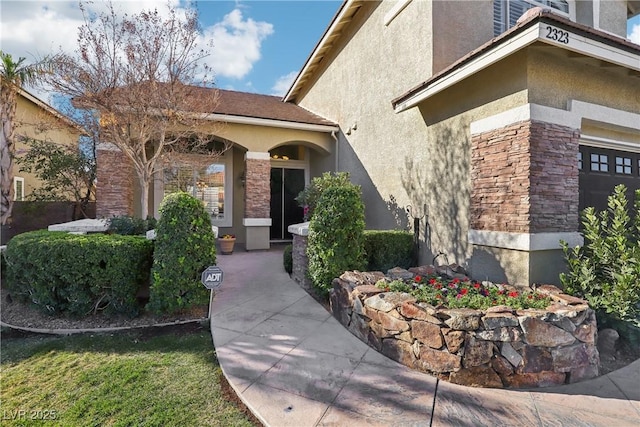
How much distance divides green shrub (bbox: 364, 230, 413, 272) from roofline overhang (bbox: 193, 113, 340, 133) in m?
5.94

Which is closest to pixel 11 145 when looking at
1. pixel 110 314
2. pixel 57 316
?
pixel 57 316

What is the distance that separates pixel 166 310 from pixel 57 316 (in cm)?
210

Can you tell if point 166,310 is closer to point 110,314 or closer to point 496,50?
point 110,314

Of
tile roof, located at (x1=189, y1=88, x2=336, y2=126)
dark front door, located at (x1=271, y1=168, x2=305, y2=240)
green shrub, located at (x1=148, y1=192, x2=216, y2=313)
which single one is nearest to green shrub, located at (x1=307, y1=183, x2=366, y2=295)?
green shrub, located at (x1=148, y1=192, x2=216, y2=313)

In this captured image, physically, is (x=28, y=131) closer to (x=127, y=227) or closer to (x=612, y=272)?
(x=127, y=227)

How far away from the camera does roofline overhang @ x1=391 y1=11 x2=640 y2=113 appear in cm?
471

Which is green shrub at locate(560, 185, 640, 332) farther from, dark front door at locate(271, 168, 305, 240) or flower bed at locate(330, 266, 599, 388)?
dark front door at locate(271, 168, 305, 240)

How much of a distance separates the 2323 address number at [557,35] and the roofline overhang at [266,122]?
8097 millimetres

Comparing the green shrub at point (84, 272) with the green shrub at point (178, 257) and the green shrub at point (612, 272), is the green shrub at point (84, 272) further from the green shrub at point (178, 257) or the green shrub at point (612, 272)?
the green shrub at point (612, 272)

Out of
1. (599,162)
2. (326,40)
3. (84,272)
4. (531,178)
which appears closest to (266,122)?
(326,40)

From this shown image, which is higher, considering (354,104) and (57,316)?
(354,104)

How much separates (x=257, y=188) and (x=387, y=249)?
5.76 m

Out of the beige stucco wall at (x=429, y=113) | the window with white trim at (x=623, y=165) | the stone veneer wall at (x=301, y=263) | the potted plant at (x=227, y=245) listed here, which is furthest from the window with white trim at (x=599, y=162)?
the potted plant at (x=227, y=245)

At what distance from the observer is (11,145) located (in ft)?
34.2
